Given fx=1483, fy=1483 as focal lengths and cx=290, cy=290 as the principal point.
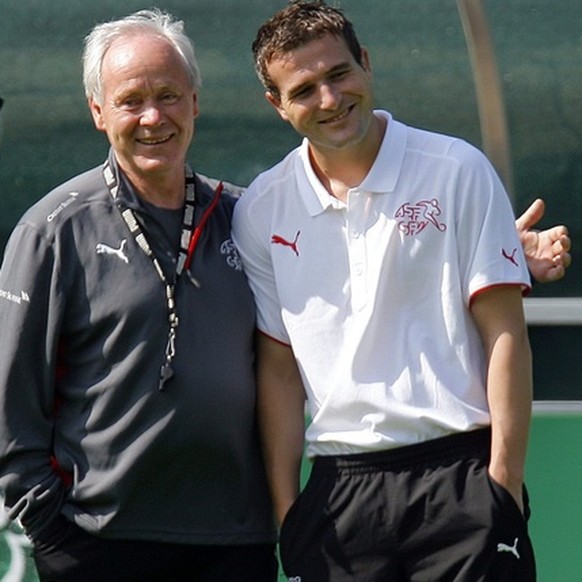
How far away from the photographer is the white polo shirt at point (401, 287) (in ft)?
9.76

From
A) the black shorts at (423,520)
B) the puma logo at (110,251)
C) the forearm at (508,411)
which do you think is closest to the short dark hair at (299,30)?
the puma logo at (110,251)

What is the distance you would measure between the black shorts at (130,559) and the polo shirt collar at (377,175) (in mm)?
756

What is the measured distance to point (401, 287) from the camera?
3.00 m

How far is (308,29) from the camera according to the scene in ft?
9.92

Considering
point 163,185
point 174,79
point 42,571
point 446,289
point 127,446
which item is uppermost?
point 174,79

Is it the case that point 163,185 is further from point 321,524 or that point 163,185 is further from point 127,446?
point 321,524

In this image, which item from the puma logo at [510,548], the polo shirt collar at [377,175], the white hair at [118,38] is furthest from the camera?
the white hair at [118,38]

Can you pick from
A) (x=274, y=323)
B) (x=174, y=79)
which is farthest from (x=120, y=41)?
(x=274, y=323)

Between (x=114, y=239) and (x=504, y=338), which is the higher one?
(x=114, y=239)

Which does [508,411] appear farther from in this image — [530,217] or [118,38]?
[118,38]

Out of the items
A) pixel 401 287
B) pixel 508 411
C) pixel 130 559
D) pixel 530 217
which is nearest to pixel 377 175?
pixel 401 287

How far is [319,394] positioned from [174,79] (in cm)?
73

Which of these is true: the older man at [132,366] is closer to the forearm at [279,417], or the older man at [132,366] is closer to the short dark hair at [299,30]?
the forearm at [279,417]

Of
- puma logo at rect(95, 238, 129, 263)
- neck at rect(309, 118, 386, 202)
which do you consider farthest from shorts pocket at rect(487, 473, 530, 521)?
puma logo at rect(95, 238, 129, 263)
